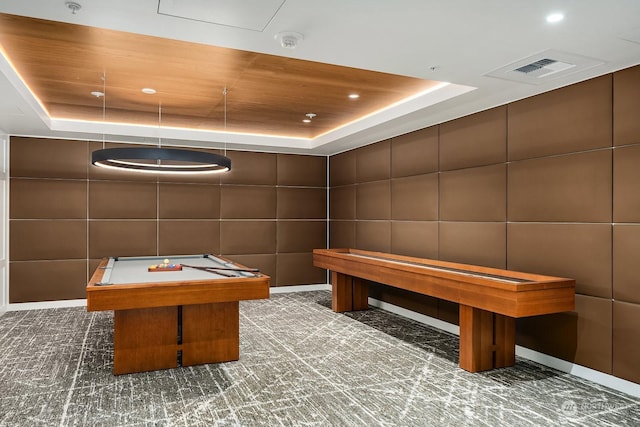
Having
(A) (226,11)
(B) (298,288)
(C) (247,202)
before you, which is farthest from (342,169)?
(A) (226,11)

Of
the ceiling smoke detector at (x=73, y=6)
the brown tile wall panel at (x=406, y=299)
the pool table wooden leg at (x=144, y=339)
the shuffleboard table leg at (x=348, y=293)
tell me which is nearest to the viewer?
the ceiling smoke detector at (x=73, y=6)

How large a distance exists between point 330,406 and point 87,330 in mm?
3632

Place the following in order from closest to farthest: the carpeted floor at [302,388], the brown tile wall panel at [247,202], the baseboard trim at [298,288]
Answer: the carpeted floor at [302,388] < the brown tile wall panel at [247,202] < the baseboard trim at [298,288]

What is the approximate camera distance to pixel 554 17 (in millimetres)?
2744

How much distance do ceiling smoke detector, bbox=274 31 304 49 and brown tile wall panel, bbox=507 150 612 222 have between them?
2679mm

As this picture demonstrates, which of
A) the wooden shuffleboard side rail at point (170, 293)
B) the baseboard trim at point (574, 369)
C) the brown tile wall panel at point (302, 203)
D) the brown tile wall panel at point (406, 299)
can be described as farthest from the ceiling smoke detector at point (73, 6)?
the brown tile wall panel at point (302, 203)

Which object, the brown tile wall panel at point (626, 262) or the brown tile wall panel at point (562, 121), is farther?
the brown tile wall panel at point (562, 121)

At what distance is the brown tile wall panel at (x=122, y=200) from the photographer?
7117 millimetres

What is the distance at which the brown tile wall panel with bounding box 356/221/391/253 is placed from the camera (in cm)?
684

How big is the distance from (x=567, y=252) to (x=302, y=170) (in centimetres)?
531

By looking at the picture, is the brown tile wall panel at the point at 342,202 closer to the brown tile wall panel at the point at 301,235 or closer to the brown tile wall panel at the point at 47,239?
the brown tile wall panel at the point at 301,235

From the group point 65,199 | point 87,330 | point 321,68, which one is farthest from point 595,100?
point 65,199

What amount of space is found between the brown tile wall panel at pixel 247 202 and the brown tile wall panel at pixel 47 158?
2248 mm

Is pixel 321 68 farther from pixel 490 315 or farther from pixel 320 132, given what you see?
pixel 320 132
